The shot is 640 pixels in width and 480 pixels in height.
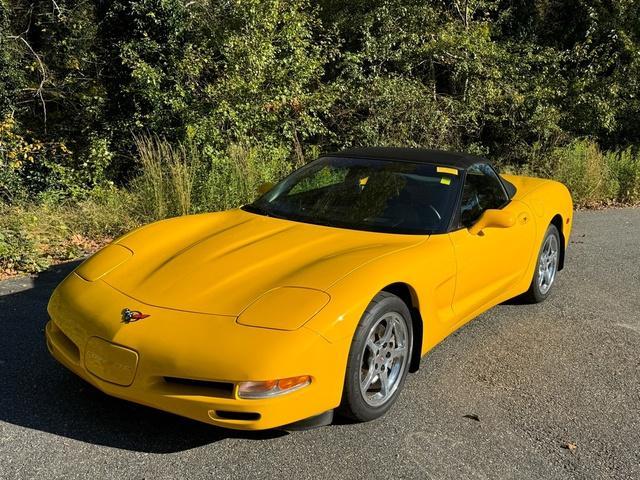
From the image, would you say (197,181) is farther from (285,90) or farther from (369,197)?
(369,197)

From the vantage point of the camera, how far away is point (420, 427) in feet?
9.68

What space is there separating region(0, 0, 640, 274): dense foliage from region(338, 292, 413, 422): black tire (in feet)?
15.6

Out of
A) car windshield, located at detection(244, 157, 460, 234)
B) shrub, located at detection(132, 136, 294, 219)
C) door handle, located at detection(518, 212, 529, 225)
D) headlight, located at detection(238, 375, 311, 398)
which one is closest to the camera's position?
headlight, located at detection(238, 375, 311, 398)

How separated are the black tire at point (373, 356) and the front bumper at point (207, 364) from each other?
3.0 inches

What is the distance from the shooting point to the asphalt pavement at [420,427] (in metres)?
2.59

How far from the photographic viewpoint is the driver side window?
12.9 feet

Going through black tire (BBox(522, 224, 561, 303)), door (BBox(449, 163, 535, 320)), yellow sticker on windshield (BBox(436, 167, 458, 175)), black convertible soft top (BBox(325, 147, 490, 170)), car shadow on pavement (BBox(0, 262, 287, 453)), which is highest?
black convertible soft top (BBox(325, 147, 490, 170))

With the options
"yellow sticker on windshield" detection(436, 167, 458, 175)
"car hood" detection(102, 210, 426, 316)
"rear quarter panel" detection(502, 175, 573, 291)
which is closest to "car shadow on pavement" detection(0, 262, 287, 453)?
"car hood" detection(102, 210, 426, 316)

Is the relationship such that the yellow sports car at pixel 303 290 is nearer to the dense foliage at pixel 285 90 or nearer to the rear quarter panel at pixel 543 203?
the rear quarter panel at pixel 543 203

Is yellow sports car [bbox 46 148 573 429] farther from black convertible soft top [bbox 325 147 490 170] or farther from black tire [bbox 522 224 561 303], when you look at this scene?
black tire [bbox 522 224 561 303]

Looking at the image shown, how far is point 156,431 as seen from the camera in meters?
2.82

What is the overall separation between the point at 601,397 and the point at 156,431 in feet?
7.94

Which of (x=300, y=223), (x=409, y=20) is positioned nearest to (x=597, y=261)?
(x=300, y=223)

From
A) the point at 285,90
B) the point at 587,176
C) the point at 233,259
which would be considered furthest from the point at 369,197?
the point at 587,176
